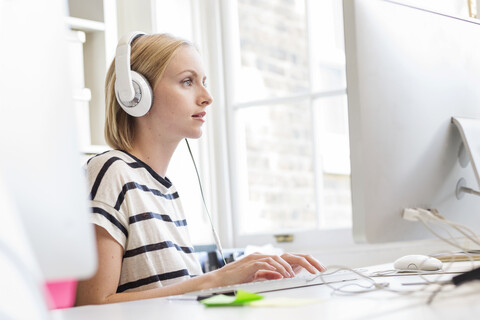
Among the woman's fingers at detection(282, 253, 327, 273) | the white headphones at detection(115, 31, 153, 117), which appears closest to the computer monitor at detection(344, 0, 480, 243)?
the woman's fingers at detection(282, 253, 327, 273)

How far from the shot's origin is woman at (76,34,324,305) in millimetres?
1316

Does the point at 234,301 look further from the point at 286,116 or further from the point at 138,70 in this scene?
the point at 286,116

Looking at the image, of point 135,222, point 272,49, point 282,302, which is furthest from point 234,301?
point 272,49

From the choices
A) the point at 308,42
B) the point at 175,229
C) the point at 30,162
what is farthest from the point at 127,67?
the point at 308,42

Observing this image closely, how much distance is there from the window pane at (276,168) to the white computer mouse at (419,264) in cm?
155

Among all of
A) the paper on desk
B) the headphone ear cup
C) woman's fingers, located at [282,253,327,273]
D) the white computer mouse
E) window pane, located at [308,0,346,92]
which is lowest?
the white computer mouse

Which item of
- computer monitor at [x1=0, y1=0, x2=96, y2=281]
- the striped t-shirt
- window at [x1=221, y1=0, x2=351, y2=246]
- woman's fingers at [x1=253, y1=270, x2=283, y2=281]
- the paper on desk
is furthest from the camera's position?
window at [x1=221, y1=0, x2=351, y2=246]

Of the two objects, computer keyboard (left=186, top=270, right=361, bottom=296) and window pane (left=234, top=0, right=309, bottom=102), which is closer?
computer keyboard (left=186, top=270, right=361, bottom=296)

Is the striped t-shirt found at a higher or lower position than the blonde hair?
lower

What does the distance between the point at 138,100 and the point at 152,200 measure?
253 mm

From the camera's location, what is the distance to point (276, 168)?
3051 mm

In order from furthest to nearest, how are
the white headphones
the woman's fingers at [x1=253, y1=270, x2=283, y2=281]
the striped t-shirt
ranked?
1. the white headphones
2. the striped t-shirt
3. the woman's fingers at [x1=253, y1=270, x2=283, y2=281]

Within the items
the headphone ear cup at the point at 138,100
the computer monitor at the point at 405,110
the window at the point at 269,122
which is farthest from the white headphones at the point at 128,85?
the window at the point at 269,122

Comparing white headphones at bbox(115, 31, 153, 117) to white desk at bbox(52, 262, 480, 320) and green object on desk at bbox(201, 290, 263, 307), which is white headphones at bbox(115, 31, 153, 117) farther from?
green object on desk at bbox(201, 290, 263, 307)
